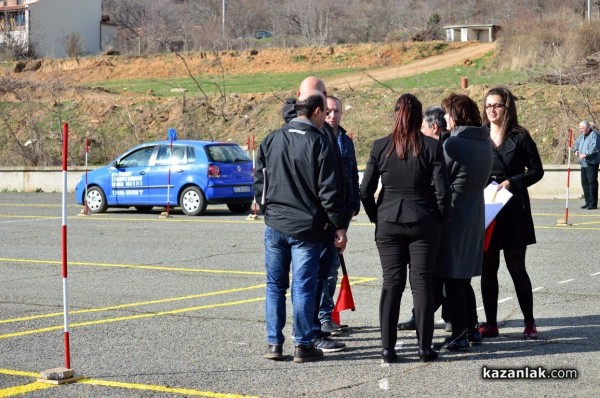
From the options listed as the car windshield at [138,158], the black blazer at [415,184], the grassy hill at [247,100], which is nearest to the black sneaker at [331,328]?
the black blazer at [415,184]

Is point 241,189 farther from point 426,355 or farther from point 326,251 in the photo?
point 426,355

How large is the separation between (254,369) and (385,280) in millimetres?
1158

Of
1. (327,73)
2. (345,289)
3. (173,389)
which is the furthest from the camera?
(327,73)

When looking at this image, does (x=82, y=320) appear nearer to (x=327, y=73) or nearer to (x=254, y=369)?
(x=254, y=369)

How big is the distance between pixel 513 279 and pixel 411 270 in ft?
4.12

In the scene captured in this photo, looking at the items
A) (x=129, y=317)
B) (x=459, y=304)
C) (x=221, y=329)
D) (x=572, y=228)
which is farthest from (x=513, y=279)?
(x=572, y=228)

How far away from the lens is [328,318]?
885 cm

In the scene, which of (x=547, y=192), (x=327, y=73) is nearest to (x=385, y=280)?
(x=547, y=192)

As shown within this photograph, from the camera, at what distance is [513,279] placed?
8.64 m

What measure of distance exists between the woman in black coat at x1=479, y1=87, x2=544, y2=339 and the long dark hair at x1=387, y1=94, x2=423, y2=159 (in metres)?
1.19

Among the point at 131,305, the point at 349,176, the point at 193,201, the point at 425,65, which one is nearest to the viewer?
the point at 349,176

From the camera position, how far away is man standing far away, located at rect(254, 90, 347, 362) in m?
7.62

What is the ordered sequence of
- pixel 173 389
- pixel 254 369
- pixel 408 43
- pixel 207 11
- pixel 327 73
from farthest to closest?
pixel 207 11 < pixel 408 43 < pixel 327 73 < pixel 254 369 < pixel 173 389

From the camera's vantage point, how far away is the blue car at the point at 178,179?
73.5ft
